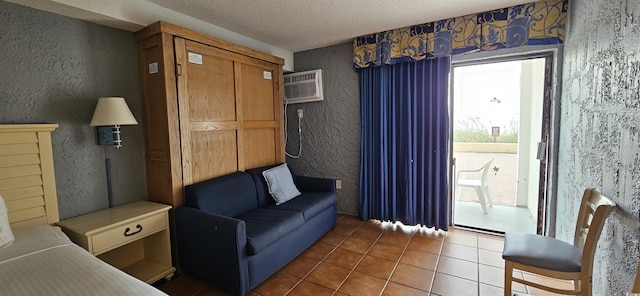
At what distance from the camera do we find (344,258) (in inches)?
99.9

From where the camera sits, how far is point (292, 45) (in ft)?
11.6

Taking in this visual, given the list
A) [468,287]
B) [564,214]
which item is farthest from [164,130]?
[564,214]

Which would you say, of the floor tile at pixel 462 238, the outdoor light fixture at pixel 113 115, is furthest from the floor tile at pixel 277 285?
the floor tile at pixel 462 238

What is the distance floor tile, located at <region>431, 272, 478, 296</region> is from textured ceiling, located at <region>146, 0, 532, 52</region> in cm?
229

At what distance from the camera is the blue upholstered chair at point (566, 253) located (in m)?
1.43

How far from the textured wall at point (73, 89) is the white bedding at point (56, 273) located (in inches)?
23.9

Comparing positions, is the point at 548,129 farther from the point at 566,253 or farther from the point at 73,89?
the point at 73,89

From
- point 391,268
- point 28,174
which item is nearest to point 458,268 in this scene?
point 391,268

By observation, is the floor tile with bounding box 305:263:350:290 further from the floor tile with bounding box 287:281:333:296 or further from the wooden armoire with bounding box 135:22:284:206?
the wooden armoire with bounding box 135:22:284:206

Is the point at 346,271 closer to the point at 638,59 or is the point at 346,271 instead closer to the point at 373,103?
the point at 373,103

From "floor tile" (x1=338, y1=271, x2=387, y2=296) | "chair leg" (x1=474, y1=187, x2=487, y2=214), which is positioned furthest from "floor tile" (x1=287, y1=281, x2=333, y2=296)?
"chair leg" (x1=474, y1=187, x2=487, y2=214)

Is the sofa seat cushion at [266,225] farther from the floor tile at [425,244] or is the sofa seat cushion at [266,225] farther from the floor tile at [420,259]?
the floor tile at [425,244]

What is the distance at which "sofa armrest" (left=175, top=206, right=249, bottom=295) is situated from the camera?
1918 mm

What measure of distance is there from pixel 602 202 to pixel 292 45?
3.22m
